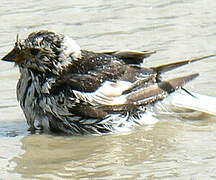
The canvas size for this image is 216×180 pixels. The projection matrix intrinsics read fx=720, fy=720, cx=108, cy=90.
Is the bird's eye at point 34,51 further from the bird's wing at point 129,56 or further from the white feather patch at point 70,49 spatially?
the bird's wing at point 129,56

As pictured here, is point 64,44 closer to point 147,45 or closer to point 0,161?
point 0,161

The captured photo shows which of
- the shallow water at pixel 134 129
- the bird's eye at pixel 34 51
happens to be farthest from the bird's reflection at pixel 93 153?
the bird's eye at pixel 34 51

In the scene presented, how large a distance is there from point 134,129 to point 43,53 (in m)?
1.14

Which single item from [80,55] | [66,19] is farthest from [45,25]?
[80,55]

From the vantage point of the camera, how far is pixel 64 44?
700cm

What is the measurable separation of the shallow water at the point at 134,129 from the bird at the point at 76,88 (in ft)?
0.50

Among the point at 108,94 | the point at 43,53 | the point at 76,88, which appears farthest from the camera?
the point at 43,53

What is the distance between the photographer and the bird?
22.1 ft

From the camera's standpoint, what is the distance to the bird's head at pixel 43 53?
6.90 m

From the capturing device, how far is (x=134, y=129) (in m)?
6.96

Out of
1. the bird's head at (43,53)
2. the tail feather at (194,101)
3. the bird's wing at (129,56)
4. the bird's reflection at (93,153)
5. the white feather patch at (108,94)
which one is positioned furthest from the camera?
the bird's wing at (129,56)

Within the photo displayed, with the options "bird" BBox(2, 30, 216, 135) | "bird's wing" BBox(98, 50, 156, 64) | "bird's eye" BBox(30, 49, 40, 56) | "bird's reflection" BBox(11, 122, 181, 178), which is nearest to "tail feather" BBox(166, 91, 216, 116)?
"bird" BBox(2, 30, 216, 135)

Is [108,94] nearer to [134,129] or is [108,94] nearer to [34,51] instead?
[134,129]

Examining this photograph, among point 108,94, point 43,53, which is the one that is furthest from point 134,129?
point 43,53
